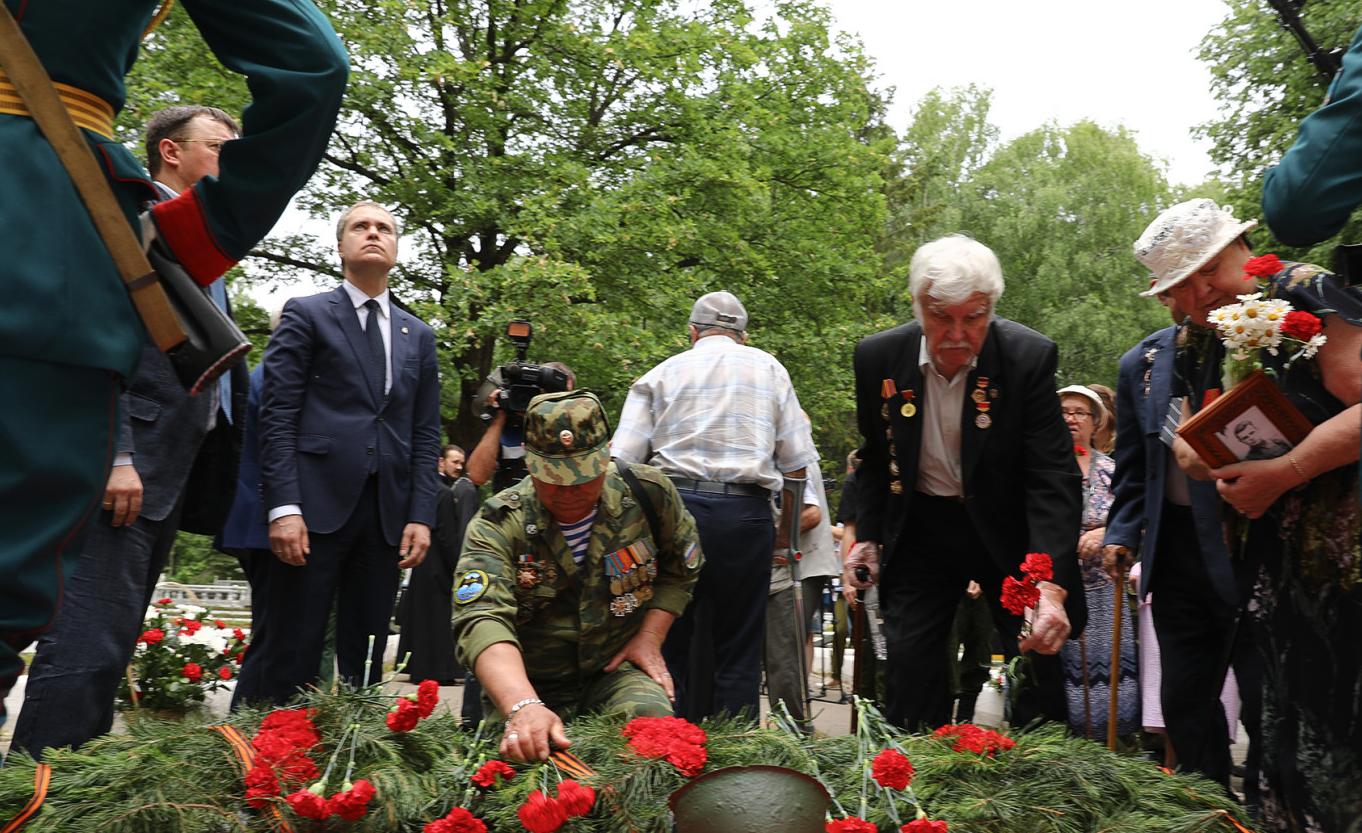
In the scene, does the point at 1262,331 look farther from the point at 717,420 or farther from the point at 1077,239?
the point at 1077,239

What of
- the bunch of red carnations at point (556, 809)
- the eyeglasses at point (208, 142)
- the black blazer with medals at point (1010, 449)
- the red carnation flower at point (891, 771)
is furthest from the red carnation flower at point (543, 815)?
the eyeglasses at point (208, 142)

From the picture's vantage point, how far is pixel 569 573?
3.97m

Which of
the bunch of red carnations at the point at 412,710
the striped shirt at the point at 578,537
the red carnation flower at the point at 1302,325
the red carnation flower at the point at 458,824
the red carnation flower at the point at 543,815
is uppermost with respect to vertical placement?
the red carnation flower at the point at 1302,325

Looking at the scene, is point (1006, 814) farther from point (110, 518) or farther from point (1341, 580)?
point (110, 518)

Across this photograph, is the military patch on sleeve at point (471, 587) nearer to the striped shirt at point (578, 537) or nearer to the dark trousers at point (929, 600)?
the striped shirt at point (578, 537)

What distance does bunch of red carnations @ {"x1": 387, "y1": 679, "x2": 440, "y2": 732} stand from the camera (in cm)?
332

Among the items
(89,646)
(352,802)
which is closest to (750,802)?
(352,802)

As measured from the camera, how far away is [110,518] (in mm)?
3594

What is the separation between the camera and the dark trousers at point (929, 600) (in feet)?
14.7

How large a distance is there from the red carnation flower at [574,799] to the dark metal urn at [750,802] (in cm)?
18

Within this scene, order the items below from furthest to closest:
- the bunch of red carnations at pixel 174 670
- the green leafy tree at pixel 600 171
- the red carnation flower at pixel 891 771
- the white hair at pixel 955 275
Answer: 1. the green leafy tree at pixel 600 171
2. the bunch of red carnations at pixel 174 670
3. the white hair at pixel 955 275
4. the red carnation flower at pixel 891 771

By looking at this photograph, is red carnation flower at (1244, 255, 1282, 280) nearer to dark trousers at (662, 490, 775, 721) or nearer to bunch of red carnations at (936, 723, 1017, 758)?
bunch of red carnations at (936, 723, 1017, 758)

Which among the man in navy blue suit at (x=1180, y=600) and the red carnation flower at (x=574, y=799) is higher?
the man in navy blue suit at (x=1180, y=600)

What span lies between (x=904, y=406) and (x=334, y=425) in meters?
2.05
